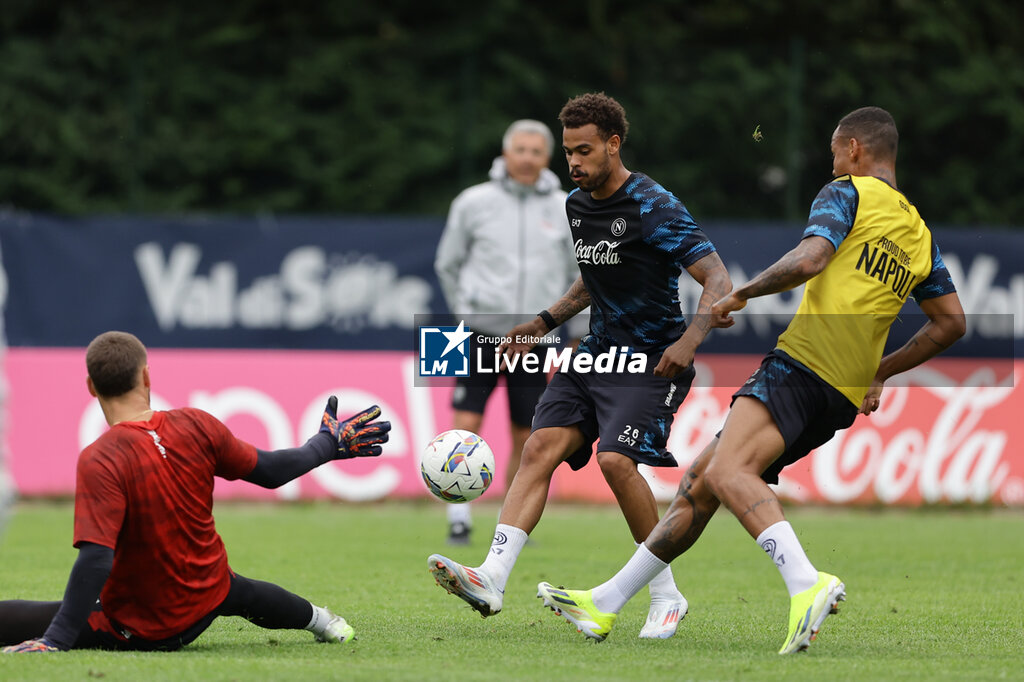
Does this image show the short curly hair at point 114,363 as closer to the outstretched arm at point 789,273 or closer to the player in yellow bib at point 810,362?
the player in yellow bib at point 810,362

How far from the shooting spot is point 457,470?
6719 millimetres

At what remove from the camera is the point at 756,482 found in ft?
19.2

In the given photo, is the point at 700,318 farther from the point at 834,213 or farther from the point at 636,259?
the point at 834,213

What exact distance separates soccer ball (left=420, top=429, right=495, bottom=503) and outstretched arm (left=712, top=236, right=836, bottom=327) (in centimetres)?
153

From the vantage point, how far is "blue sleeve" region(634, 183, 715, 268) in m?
6.41

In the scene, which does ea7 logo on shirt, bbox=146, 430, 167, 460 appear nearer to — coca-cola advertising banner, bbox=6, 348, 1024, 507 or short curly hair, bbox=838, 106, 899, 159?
short curly hair, bbox=838, 106, 899, 159

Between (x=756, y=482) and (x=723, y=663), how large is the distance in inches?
30.3

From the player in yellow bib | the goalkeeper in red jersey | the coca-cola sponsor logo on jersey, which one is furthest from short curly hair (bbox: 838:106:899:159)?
the goalkeeper in red jersey

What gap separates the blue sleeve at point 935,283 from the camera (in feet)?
20.7

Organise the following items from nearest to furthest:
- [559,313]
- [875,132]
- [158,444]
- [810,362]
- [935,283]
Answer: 1. [158,444]
2. [810,362]
3. [875,132]
4. [935,283]
5. [559,313]

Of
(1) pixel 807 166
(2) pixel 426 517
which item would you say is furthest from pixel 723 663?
(1) pixel 807 166

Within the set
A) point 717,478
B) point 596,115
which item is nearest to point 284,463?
point 717,478

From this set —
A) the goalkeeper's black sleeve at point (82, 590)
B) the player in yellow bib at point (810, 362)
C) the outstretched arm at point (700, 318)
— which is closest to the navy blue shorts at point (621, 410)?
the outstretched arm at point (700, 318)

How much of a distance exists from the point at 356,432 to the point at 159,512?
840 mm
